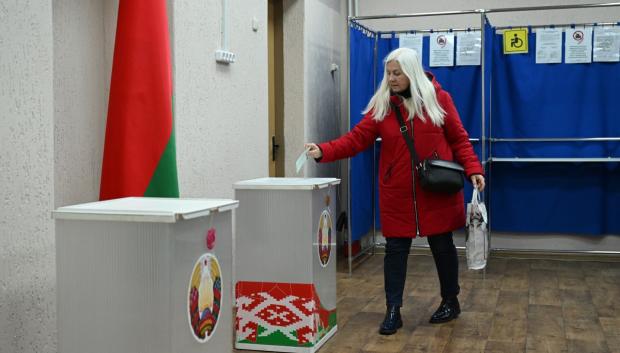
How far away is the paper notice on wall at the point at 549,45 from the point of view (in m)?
5.48

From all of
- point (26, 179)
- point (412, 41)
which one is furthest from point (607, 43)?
point (26, 179)

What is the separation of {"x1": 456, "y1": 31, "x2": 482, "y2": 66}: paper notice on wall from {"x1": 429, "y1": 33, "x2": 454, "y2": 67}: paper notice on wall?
0.05 meters

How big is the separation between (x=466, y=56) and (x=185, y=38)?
2.78m

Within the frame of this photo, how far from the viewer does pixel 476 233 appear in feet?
12.0

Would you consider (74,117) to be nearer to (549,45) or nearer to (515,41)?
(515,41)

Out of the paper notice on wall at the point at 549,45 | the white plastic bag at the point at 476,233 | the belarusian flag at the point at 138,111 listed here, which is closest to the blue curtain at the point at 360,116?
the paper notice on wall at the point at 549,45

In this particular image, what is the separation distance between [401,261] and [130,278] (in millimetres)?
1820

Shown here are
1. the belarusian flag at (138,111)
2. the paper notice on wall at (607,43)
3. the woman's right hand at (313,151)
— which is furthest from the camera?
the paper notice on wall at (607,43)

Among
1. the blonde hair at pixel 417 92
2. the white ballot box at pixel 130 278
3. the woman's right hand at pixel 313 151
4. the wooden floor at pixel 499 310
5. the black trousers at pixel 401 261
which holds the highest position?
the blonde hair at pixel 417 92

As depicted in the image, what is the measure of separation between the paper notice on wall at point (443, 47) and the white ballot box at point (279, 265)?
274 centimetres

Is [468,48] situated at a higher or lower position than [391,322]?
higher

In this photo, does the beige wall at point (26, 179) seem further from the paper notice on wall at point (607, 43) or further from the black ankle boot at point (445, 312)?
the paper notice on wall at point (607, 43)

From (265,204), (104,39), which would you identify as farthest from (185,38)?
(265,204)

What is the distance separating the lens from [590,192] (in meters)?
5.63
